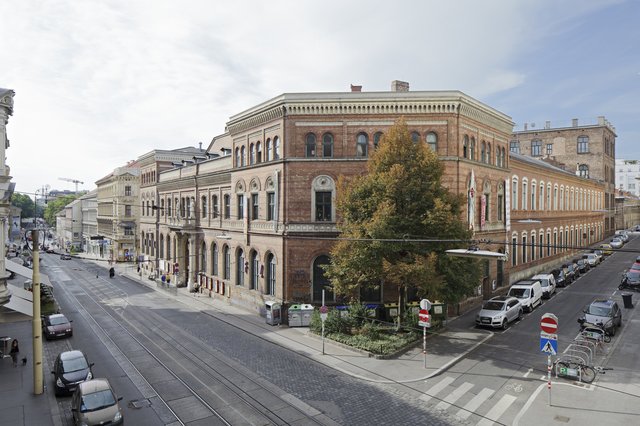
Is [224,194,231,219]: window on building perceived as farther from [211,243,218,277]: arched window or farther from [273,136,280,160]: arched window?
[273,136,280,160]: arched window

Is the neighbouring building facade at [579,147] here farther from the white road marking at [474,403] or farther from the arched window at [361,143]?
the white road marking at [474,403]

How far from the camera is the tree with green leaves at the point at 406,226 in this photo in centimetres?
2117

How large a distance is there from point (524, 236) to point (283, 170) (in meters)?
26.3

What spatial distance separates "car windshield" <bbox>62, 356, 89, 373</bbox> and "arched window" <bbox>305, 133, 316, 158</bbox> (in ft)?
57.4

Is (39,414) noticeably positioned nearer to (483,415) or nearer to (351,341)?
(351,341)

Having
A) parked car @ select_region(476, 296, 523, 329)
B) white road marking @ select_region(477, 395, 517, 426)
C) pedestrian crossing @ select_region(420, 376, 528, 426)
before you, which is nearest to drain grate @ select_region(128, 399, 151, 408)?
pedestrian crossing @ select_region(420, 376, 528, 426)

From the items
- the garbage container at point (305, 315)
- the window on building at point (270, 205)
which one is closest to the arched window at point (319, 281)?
the garbage container at point (305, 315)

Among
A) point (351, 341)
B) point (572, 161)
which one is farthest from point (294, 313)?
point (572, 161)

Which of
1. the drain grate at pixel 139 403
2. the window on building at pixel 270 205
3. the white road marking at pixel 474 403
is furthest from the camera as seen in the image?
the window on building at pixel 270 205

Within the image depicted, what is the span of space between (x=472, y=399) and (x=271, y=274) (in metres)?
17.3

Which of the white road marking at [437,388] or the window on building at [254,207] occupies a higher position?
the window on building at [254,207]

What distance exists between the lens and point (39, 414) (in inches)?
607

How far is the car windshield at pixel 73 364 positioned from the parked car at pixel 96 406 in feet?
9.86

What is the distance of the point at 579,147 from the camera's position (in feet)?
236
